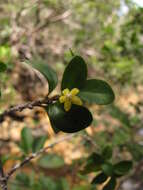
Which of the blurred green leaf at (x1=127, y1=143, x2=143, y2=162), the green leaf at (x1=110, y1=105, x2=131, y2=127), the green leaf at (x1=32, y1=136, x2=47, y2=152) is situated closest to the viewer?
the green leaf at (x1=32, y1=136, x2=47, y2=152)

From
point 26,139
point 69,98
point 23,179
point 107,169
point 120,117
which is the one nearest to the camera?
point 69,98

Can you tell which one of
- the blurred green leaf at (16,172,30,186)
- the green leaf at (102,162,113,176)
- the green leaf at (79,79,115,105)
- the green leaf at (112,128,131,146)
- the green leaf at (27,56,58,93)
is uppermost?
the green leaf at (27,56,58,93)

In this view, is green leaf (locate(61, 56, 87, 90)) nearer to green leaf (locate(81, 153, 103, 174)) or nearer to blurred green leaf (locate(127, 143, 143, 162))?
green leaf (locate(81, 153, 103, 174))

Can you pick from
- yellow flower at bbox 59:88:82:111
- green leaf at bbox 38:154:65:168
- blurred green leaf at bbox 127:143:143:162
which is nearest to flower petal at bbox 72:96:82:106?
yellow flower at bbox 59:88:82:111

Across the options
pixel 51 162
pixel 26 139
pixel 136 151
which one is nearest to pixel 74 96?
pixel 26 139

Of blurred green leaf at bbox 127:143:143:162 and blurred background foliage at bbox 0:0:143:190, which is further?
blurred background foliage at bbox 0:0:143:190

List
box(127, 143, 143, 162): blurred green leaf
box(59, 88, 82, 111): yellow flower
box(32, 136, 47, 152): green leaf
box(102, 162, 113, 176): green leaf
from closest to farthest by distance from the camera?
box(59, 88, 82, 111): yellow flower
box(102, 162, 113, 176): green leaf
box(32, 136, 47, 152): green leaf
box(127, 143, 143, 162): blurred green leaf

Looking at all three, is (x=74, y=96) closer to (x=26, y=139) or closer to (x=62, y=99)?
(x=62, y=99)

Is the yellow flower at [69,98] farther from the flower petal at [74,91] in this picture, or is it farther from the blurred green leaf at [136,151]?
the blurred green leaf at [136,151]

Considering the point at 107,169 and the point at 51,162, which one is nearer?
the point at 107,169
